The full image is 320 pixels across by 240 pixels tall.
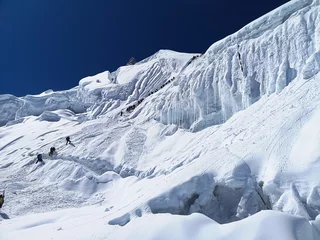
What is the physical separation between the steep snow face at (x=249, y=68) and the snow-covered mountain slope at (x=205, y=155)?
101 millimetres

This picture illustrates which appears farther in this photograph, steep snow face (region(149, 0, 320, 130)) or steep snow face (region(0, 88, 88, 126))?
steep snow face (region(0, 88, 88, 126))

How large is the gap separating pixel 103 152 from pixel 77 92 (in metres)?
42.2

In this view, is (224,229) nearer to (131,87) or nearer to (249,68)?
(249,68)

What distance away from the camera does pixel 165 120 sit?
27.0m

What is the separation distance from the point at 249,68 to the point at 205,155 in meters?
10.9

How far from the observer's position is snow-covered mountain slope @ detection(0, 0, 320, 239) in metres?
10.3

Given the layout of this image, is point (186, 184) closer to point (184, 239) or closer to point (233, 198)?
point (233, 198)

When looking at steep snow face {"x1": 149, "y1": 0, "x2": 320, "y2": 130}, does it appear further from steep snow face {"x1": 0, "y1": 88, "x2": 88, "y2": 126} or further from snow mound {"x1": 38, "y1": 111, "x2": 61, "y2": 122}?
steep snow face {"x1": 0, "y1": 88, "x2": 88, "y2": 126}

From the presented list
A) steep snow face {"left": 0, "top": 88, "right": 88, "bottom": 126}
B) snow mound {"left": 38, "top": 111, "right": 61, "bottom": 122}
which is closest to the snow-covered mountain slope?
snow mound {"left": 38, "top": 111, "right": 61, "bottom": 122}

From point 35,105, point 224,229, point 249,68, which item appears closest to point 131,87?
point 35,105

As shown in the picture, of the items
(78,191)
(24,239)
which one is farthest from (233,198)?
(78,191)

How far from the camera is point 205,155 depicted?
1512cm

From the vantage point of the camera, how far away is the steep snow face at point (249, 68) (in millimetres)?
19391

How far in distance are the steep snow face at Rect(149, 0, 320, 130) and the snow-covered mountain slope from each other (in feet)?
0.33
